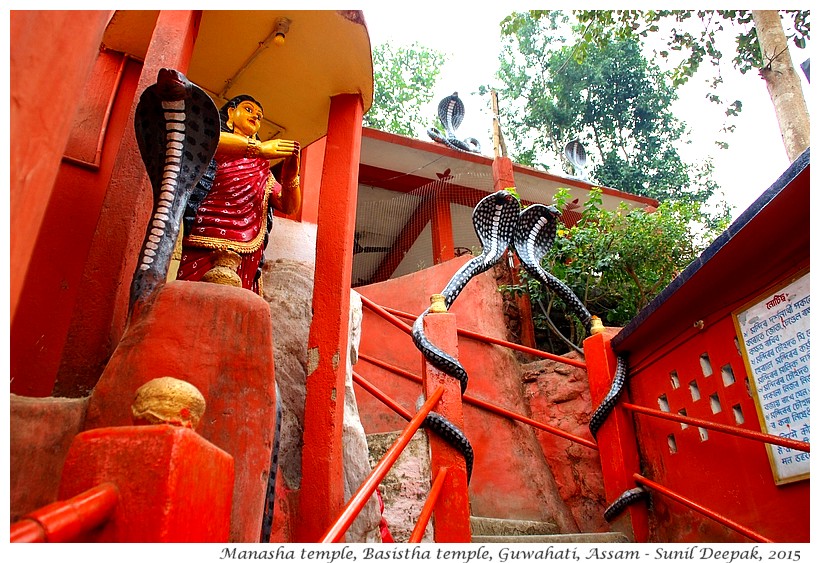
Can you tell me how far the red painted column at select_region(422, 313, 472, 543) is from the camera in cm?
324

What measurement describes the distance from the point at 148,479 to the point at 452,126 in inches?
332

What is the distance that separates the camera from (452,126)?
9062 mm

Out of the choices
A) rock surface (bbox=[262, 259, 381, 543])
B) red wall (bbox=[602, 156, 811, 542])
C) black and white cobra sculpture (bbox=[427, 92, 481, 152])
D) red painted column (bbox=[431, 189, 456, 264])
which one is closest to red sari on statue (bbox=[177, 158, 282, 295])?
rock surface (bbox=[262, 259, 381, 543])

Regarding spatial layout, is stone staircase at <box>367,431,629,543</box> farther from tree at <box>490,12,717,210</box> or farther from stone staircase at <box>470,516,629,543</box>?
tree at <box>490,12,717,210</box>

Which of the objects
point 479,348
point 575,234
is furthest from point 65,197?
point 575,234

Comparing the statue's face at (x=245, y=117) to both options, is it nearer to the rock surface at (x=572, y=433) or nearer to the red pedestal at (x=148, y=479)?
the red pedestal at (x=148, y=479)

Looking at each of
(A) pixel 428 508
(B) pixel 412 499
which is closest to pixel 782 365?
(A) pixel 428 508

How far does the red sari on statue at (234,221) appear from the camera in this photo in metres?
2.72

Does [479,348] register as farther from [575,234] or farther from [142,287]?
[142,287]

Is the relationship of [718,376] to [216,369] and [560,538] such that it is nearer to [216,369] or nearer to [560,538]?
[560,538]

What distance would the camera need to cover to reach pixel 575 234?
686cm

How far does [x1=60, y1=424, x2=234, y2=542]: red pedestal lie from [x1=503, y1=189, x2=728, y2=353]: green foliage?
571cm

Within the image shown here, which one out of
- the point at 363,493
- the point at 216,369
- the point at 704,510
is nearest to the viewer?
the point at 216,369

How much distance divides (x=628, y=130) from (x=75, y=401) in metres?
12.5
